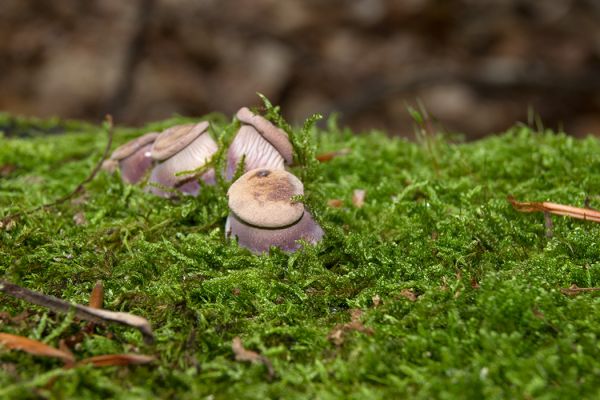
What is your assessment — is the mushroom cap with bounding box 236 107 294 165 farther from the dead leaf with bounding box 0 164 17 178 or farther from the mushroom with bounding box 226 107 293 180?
the dead leaf with bounding box 0 164 17 178

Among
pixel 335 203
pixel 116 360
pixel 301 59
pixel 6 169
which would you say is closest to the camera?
pixel 116 360

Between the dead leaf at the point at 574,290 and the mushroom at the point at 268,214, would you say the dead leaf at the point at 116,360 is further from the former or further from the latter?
the dead leaf at the point at 574,290

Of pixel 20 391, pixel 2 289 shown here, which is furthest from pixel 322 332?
pixel 2 289

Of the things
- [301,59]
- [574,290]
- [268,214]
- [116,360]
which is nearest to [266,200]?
[268,214]

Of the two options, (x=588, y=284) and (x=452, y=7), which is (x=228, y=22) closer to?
(x=452, y=7)

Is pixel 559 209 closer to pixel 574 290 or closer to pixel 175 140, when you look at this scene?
pixel 574 290

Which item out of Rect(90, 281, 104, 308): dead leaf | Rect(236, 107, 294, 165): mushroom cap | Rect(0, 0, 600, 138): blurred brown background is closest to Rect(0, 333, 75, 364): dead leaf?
Rect(90, 281, 104, 308): dead leaf
